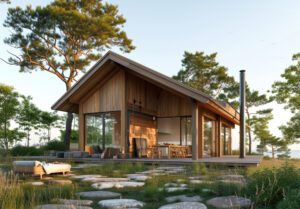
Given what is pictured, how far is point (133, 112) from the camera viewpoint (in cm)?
1388

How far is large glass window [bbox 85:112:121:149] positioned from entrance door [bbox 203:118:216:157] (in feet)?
14.6

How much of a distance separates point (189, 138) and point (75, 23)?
9.94 meters

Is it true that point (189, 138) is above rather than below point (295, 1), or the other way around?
below

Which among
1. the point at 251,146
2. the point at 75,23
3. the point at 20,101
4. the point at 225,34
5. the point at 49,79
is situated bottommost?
the point at 251,146

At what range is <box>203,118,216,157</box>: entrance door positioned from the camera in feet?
50.8

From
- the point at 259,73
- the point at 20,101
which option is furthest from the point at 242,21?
the point at 20,101

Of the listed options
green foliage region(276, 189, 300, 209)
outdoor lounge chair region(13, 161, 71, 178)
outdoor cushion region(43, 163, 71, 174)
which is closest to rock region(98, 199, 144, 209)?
green foliage region(276, 189, 300, 209)

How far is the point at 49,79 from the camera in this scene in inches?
841

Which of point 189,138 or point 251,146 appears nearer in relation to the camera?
point 189,138

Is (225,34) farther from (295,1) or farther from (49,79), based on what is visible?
(49,79)

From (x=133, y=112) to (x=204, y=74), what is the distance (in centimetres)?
1446

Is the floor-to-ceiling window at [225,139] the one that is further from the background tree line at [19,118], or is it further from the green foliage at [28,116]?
the green foliage at [28,116]

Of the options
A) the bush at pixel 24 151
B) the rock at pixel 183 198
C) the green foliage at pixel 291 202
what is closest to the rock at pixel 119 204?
the rock at pixel 183 198

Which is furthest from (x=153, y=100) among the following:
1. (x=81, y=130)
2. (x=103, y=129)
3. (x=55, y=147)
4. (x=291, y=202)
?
(x=291, y=202)
